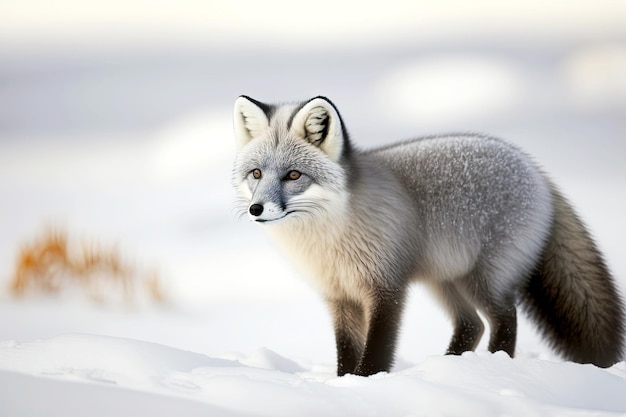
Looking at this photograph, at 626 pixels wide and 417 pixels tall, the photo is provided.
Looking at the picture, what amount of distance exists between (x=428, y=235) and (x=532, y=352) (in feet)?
3.85

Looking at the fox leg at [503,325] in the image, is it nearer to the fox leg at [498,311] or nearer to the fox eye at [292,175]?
the fox leg at [498,311]

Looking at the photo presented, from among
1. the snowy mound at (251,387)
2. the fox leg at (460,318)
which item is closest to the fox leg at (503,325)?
the fox leg at (460,318)

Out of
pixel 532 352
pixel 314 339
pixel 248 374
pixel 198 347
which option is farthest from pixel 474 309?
pixel 248 374

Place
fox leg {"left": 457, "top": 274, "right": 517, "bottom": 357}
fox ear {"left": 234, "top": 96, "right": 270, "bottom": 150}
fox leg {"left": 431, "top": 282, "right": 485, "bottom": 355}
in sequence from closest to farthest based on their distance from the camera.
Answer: fox ear {"left": 234, "top": 96, "right": 270, "bottom": 150}, fox leg {"left": 457, "top": 274, "right": 517, "bottom": 357}, fox leg {"left": 431, "top": 282, "right": 485, "bottom": 355}

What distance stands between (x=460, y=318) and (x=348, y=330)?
2.65ft

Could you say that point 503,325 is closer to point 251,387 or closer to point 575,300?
point 575,300

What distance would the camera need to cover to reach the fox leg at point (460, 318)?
14.9 feet

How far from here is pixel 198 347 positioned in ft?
16.2

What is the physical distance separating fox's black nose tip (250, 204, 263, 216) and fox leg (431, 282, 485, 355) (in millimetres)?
1454

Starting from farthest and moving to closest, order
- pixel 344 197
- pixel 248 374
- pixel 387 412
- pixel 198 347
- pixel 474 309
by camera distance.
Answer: pixel 198 347 → pixel 474 309 → pixel 344 197 → pixel 248 374 → pixel 387 412

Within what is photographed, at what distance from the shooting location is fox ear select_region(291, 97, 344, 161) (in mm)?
3723

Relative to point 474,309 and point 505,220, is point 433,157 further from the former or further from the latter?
point 474,309

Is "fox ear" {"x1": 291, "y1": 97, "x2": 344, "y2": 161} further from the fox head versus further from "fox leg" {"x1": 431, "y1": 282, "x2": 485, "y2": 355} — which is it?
"fox leg" {"x1": 431, "y1": 282, "x2": 485, "y2": 355}

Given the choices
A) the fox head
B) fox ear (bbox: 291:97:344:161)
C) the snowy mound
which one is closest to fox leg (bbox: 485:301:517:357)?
the snowy mound
